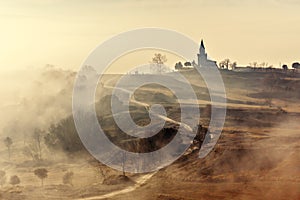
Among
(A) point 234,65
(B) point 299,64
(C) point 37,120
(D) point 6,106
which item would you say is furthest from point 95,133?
(B) point 299,64

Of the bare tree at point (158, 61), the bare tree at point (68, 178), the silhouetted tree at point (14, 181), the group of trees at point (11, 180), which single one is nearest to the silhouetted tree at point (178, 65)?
the bare tree at point (158, 61)

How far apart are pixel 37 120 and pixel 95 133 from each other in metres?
18.4

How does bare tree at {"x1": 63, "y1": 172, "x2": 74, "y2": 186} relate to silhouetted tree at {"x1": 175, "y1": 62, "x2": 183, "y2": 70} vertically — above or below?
below

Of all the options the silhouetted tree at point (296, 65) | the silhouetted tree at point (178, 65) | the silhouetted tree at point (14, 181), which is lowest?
the silhouetted tree at point (14, 181)

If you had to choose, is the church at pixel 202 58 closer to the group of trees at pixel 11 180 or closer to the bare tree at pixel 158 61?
the bare tree at pixel 158 61

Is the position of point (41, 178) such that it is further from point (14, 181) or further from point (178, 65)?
point (178, 65)

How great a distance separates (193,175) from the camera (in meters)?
47.0

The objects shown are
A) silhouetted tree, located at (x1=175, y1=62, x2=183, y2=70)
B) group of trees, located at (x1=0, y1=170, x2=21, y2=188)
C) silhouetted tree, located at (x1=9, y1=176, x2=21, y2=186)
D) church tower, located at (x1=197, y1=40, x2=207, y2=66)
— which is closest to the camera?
silhouetted tree, located at (x1=9, y1=176, x2=21, y2=186)

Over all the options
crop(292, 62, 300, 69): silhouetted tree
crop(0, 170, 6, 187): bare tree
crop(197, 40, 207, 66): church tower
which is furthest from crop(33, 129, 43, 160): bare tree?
crop(292, 62, 300, 69): silhouetted tree

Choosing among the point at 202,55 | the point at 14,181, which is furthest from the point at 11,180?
the point at 202,55

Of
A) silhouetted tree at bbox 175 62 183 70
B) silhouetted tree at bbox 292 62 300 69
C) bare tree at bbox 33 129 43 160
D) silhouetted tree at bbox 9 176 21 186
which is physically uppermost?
silhouetted tree at bbox 175 62 183 70

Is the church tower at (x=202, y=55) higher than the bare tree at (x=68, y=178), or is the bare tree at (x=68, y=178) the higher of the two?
the church tower at (x=202, y=55)

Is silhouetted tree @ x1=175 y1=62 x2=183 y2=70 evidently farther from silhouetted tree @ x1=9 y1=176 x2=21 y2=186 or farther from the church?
silhouetted tree @ x1=9 y1=176 x2=21 y2=186

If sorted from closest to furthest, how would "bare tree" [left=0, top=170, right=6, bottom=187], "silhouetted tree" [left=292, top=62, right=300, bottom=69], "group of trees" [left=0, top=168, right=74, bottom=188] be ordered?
1. "group of trees" [left=0, top=168, right=74, bottom=188]
2. "bare tree" [left=0, top=170, right=6, bottom=187]
3. "silhouetted tree" [left=292, top=62, right=300, bottom=69]
